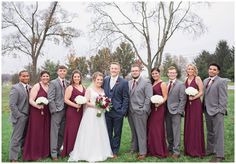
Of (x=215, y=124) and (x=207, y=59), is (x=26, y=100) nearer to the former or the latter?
(x=215, y=124)

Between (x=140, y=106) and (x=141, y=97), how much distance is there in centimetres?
21

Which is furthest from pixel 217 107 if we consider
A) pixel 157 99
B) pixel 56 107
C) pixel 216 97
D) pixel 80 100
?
pixel 56 107

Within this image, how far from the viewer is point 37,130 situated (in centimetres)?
743

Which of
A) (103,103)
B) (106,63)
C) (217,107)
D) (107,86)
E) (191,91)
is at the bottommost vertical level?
(217,107)

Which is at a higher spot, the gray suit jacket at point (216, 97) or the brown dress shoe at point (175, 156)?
the gray suit jacket at point (216, 97)

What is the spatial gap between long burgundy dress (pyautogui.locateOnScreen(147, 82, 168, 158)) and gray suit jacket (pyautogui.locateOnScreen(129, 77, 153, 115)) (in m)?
0.19

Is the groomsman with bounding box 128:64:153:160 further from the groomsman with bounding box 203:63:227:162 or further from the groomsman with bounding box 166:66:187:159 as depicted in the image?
the groomsman with bounding box 203:63:227:162

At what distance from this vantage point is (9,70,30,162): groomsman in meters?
Answer: 7.28

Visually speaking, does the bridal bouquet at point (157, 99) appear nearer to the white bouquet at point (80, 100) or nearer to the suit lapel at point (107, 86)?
the suit lapel at point (107, 86)

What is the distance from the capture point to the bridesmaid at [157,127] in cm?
741

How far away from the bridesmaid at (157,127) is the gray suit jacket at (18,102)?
2.89m

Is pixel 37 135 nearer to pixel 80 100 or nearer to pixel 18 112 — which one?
pixel 18 112

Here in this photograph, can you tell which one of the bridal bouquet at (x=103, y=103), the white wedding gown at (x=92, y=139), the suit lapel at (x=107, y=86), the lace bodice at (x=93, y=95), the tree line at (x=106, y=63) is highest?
the tree line at (x=106, y=63)

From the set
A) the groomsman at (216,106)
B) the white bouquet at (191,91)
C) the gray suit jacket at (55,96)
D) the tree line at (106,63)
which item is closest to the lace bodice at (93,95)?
the gray suit jacket at (55,96)
